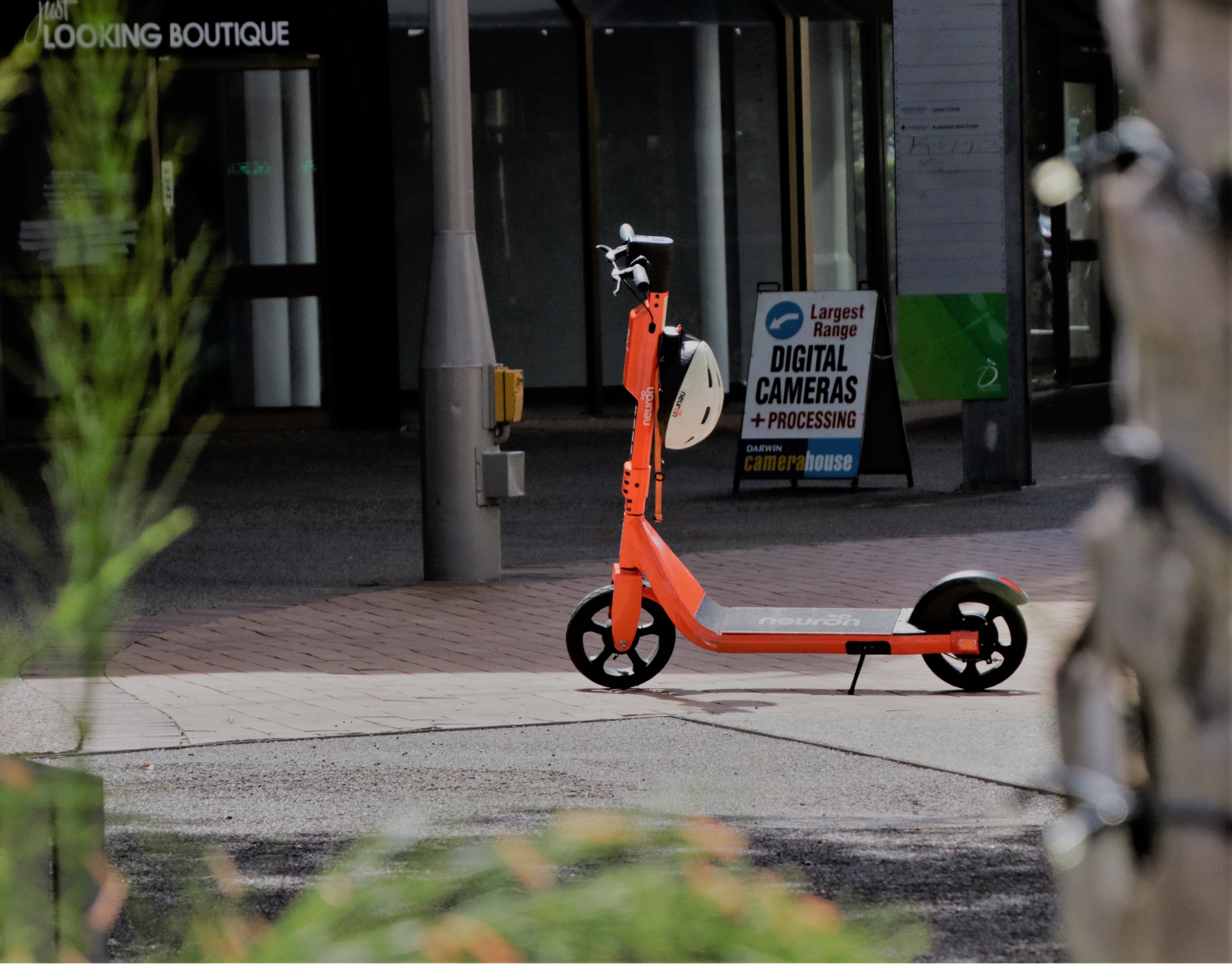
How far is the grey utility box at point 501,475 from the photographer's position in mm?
9227

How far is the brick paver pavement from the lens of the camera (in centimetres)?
636

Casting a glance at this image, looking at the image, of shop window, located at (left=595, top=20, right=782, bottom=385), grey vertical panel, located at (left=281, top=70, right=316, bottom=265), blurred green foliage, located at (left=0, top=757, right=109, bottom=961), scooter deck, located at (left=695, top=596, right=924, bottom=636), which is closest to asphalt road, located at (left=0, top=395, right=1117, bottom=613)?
grey vertical panel, located at (left=281, top=70, right=316, bottom=265)

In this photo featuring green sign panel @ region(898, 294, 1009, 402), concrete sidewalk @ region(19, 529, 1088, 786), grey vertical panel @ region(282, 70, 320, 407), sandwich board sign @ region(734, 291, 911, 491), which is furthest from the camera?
grey vertical panel @ region(282, 70, 320, 407)

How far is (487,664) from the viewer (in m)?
7.27

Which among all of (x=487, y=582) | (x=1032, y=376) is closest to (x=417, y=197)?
(x=1032, y=376)

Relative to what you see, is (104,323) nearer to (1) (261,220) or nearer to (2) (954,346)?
(2) (954,346)

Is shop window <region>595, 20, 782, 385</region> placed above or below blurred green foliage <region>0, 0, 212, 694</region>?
above

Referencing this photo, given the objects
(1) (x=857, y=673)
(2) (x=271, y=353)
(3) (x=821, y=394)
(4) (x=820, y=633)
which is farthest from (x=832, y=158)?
(4) (x=820, y=633)

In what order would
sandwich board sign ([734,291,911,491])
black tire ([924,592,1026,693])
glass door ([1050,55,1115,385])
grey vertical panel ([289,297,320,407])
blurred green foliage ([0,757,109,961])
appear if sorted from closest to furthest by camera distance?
blurred green foliage ([0,757,109,961]) → black tire ([924,592,1026,693]) → sandwich board sign ([734,291,911,491]) → grey vertical panel ([289,297,320,407]) → glass door ([1050,55,1115,385])

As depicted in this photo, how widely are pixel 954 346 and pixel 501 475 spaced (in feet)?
14.9

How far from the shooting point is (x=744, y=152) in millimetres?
19875

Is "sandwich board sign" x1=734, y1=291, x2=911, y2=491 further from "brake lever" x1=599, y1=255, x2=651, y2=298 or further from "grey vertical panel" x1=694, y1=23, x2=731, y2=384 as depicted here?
"brake lever" x1=599, y1=255, x2=651, y2=298

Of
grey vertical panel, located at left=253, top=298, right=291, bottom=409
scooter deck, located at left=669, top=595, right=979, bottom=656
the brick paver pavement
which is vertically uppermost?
grey vertical panel, located at left=253, top=298, right=291, bottom=409

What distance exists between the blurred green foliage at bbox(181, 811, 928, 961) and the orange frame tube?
15.3ft
